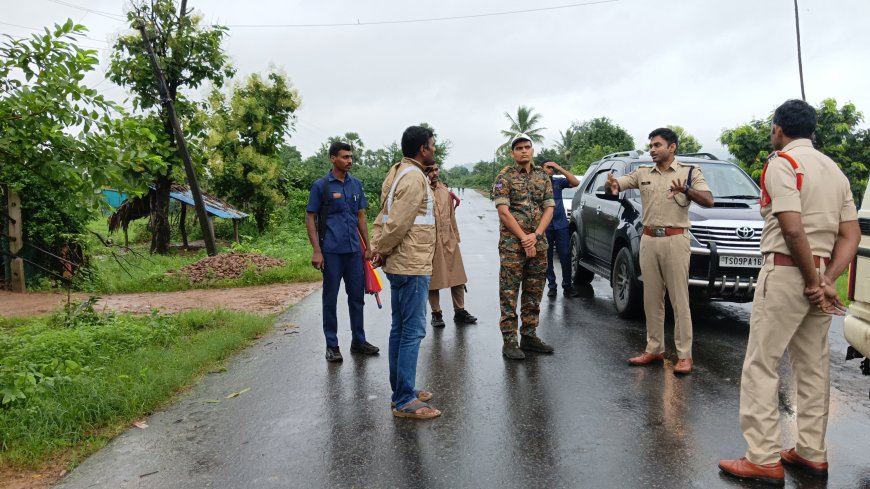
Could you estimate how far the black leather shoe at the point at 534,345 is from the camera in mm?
5852

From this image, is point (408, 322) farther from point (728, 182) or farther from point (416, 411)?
Answer: point (728, 182)

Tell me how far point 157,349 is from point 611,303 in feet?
18.1

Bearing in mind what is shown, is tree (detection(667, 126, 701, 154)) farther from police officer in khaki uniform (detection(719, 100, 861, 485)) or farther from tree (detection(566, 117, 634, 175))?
police officer in khaki uniform (detection(719, 100, 861, 485))

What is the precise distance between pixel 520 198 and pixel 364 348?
A: 2065 millimetres

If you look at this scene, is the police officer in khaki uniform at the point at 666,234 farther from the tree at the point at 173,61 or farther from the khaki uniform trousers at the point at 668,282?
the tree at the point at 173,61

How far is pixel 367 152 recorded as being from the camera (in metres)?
51.3

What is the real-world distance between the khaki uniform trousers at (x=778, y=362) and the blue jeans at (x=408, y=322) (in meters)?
2.01

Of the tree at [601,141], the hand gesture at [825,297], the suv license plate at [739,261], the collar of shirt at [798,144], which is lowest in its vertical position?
the suv license plate at [739,261]

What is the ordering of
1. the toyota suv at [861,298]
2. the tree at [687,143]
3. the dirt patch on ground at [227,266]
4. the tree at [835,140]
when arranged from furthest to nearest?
the tree at [687,143] < the tree at [835,140] < the dirt patch on ground at [227,266] < the toyota suv at [861,298]

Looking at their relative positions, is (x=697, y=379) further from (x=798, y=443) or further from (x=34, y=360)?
(x=34, y=360)

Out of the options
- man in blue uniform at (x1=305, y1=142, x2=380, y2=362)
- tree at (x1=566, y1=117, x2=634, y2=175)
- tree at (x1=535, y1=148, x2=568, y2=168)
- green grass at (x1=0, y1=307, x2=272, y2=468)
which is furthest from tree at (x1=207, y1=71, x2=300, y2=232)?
tree at (x1=535, y1=148, x2=568, y2=168)

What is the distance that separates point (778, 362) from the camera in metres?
3.36

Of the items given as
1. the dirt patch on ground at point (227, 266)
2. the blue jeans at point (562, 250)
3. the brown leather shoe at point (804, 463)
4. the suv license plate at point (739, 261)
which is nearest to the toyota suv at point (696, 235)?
the suv license plate at point (739, 261)

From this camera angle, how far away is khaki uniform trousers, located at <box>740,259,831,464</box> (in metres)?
3.28
